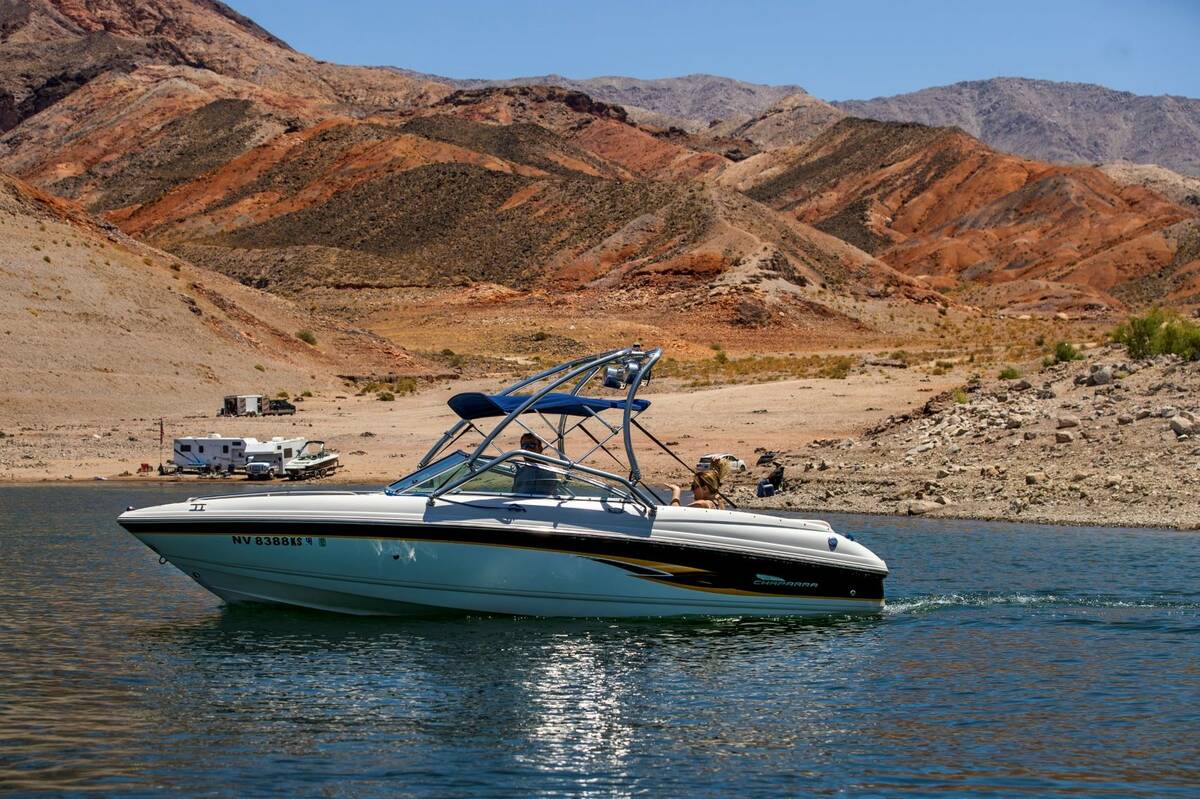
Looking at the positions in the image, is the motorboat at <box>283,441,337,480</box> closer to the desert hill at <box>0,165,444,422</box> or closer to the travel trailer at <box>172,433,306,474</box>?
the travel trailer at <box>172,433,306,474</box>

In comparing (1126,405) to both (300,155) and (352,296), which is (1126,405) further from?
(300,155)

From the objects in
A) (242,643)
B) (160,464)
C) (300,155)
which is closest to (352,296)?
(300,155)

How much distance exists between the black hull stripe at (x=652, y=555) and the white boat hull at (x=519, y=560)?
11 millimetres

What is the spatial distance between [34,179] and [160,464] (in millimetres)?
141284

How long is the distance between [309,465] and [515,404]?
2137cm

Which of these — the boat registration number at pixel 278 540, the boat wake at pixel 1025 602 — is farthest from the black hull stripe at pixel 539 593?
the boat wake at pixel 1025 602

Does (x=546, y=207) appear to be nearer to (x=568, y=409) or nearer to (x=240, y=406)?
(x=240, y=406)

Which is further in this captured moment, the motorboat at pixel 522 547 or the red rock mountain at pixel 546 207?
the red rock mountain at pixel 546 207

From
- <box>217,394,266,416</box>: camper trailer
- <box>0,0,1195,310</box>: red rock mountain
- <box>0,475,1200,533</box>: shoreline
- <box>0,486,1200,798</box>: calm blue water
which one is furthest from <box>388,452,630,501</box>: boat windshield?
<box>0,0,1195,310</box>: red rock mountain

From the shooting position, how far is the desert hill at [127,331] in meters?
53.8

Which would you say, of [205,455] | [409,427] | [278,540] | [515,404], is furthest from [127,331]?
[515,404]

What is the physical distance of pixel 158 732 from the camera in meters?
12.4

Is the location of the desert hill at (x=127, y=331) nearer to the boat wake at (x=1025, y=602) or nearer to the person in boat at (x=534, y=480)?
the person in boat at (x=534, y=480)

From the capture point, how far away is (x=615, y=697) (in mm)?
13750
